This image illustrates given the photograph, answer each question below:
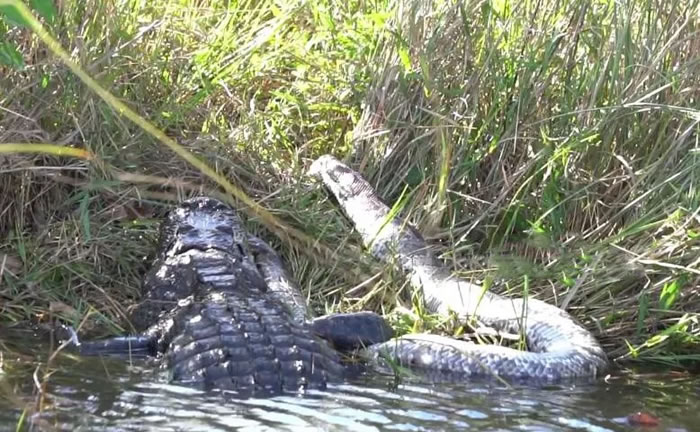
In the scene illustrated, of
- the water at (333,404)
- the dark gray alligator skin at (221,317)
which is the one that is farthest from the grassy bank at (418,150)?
the water at (333,404)

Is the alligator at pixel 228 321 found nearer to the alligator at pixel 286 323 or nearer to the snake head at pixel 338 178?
the alligator at pixel 286 323

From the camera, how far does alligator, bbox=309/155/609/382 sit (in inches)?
191

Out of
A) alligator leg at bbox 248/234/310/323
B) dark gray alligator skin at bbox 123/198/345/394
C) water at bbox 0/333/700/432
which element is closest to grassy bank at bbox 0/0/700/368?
alligator leg at bbox 248/234/310/323

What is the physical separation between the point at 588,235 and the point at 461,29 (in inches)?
48.5

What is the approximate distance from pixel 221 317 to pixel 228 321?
57mm

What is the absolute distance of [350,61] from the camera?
666 centimetres

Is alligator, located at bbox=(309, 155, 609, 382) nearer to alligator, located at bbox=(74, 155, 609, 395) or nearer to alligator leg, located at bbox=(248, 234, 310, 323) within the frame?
alligator, located at bbox=(74, 155, 609, 395)

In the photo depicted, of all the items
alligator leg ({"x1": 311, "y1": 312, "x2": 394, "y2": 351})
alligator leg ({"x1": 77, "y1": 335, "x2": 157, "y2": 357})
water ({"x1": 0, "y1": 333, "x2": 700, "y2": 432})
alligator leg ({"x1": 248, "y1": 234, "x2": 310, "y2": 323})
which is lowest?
water ({"x1": 0, "y1": 333, "x2": 700, "y2": 432})

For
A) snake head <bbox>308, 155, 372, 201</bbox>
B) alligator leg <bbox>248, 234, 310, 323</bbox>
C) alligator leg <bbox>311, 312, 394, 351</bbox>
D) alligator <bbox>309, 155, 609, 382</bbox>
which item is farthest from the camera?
snake head <bbox>308, 155, 372, 201</bbox>

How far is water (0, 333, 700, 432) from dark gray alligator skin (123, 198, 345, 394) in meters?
0.13

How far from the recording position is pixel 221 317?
15.9 ft

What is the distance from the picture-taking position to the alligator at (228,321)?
A: 178 inches

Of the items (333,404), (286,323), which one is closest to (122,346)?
(286,323)

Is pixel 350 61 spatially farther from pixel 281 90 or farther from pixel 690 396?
pixel 690 396
